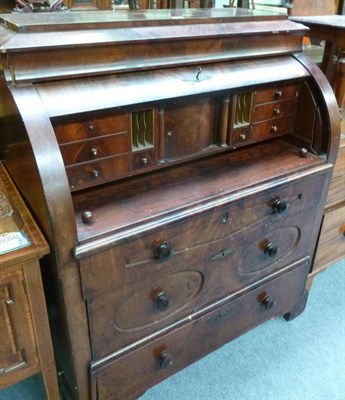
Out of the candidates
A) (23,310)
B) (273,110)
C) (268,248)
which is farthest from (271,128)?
(23,310)

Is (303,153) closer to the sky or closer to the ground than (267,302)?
closer to the sky

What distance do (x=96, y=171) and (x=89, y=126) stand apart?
0.37 ft

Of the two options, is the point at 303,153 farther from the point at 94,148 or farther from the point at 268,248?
the point at 94,148

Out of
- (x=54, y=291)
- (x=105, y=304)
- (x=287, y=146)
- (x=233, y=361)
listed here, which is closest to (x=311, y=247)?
(x=287, y=146)

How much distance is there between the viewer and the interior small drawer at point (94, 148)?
35.1 inches

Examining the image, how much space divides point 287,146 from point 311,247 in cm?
40

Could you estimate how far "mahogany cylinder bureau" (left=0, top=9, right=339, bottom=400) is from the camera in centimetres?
84

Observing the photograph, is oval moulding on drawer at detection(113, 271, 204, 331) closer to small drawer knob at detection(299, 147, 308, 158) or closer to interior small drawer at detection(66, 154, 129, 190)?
interior small drawer at detection(66, 154, 129, 190)

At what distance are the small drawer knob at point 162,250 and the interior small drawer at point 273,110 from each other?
1.55ft

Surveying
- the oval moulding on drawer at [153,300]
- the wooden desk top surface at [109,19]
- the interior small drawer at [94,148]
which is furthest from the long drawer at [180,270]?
the wooden desk top surface at [109,19]

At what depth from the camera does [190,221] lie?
1.02m

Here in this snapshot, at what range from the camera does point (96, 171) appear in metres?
0.95

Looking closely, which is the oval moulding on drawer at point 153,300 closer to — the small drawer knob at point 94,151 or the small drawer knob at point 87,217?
the small drawer knob at point 87,217

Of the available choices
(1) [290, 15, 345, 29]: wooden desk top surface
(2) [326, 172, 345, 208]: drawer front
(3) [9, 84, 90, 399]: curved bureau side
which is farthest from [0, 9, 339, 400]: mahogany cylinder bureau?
(1) [290, 15, 345, 29]: wooden desk top surface
